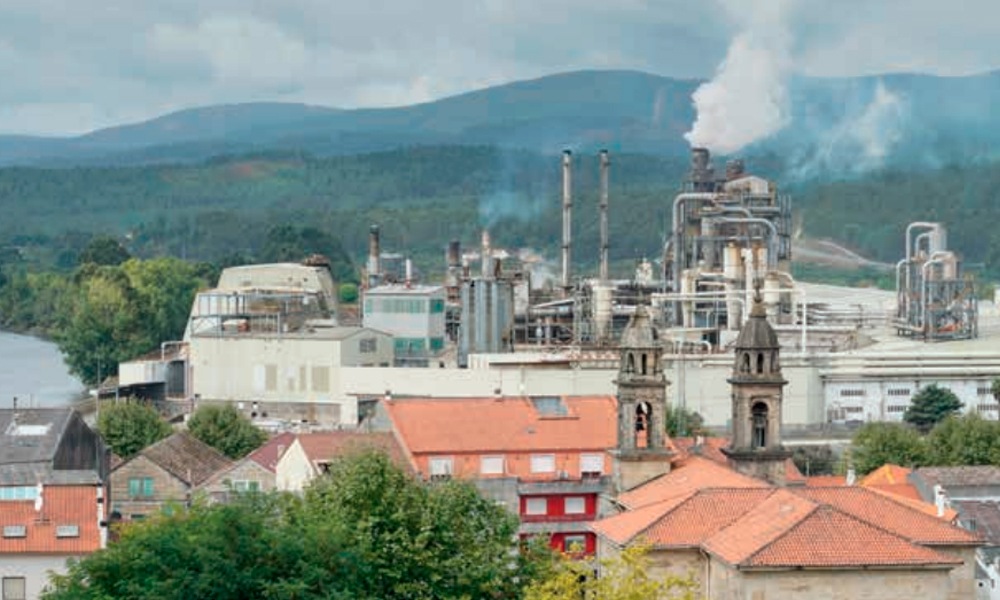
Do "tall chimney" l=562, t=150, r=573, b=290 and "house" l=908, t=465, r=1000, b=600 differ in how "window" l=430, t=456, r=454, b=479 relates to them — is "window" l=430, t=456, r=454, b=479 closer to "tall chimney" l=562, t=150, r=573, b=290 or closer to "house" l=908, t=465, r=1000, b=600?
"house" l=908, t=465, r=1000, b=600

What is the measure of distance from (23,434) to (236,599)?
15.9 m

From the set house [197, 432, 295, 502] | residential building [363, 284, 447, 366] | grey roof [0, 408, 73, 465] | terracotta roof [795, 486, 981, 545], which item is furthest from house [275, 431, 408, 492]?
residential building [363, 284, 447, 366]

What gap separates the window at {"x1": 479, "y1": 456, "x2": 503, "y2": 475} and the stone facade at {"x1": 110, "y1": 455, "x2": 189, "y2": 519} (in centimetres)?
690

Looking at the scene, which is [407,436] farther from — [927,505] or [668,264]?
[668,264]

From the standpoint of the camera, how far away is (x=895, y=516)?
45062 mm

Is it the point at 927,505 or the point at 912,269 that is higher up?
the point at 912,269

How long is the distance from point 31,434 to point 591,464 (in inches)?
480

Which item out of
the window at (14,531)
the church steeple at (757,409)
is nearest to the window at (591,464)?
the church steeple at (757,409)

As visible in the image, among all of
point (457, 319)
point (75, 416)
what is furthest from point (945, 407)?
point (75, 416)

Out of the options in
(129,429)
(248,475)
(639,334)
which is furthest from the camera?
(129,429)

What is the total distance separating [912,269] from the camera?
112 metres

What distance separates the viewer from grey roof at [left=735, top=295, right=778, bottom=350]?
2135 inches

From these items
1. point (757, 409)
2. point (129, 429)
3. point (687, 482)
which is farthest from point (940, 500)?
point (129, 429)

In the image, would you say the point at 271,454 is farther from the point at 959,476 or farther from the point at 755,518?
the point at 755,518
